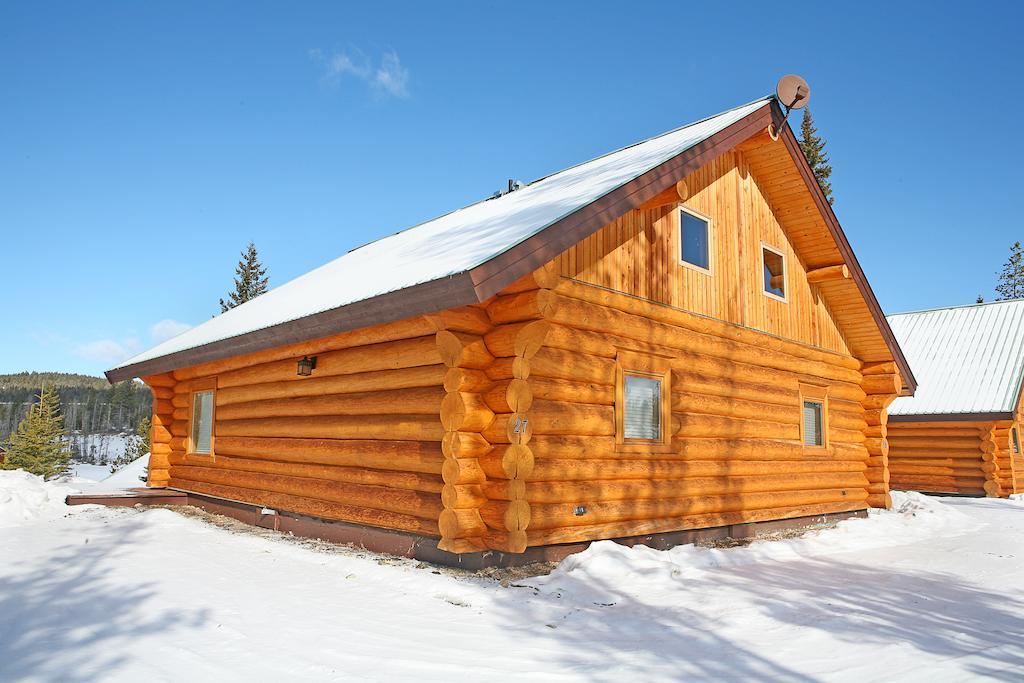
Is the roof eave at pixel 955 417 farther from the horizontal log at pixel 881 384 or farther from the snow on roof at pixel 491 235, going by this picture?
the snow on roof at pixel 491 235

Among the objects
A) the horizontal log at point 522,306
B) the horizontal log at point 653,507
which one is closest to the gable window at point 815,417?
the horizontal log at point 653,507

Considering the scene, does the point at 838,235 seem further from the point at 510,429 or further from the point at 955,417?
the point at 955,417

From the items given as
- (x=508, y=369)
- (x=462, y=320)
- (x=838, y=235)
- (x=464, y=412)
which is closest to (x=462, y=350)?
(x=462, y=320)

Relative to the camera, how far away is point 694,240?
1036 centimetres

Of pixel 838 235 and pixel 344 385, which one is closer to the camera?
pixel 344 385

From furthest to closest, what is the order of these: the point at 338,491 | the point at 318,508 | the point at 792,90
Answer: the point at 792,90 → the point at 318,508 → the point at 338,491

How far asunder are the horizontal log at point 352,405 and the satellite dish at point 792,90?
697 cm

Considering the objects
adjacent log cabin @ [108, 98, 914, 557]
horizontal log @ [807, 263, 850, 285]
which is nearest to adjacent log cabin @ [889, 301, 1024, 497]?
adjacent log cabin @ [108, 98, 914, 557]

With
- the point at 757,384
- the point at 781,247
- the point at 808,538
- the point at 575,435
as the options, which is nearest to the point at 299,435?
the point at 575,435

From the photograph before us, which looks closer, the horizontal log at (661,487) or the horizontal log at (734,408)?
the horizontal log at (661,487)

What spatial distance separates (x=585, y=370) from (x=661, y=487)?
6.91 feet

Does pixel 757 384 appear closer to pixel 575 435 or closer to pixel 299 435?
pixel 575 435

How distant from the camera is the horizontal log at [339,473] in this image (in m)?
7.91

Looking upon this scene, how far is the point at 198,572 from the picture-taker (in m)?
7.49
